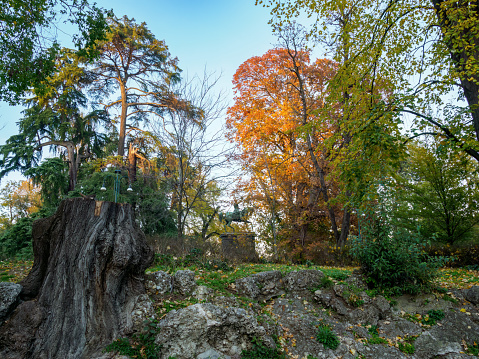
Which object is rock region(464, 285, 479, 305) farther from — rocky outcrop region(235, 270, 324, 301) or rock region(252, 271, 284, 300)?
rock region(252, 271, 284, 300)

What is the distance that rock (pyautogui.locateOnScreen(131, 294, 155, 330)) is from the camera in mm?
4422

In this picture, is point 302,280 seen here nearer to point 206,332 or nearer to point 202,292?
point 202,292

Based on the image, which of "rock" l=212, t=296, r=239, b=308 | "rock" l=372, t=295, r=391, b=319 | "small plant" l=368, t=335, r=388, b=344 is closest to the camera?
"small plant" l=368, t=335, r=388, b=344

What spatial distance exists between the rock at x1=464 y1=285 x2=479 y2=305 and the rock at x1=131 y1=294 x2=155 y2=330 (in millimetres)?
6078

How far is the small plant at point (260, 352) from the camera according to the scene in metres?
4.44

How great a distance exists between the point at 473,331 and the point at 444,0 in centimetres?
742

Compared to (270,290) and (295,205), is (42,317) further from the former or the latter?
(295,205)

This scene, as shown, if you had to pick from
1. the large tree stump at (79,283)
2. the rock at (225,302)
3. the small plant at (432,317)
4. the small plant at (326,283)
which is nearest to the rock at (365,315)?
the small plant at (326,283)

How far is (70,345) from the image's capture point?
3994mm

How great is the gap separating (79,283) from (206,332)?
206 centimetres

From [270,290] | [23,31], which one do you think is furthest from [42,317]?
[23,31]

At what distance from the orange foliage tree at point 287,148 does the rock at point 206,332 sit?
28.2 ft

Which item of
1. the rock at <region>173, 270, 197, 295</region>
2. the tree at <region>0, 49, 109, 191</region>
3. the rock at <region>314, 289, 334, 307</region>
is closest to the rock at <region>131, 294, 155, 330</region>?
the rock at <region>173, 270, 197, 295</region>

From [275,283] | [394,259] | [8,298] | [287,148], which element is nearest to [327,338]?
[275,283]
